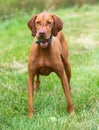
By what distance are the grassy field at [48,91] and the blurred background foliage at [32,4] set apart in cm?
347

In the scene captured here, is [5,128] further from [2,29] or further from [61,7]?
[61,7]

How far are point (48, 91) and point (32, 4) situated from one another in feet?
41.5

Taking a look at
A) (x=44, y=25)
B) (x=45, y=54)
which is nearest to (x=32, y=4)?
(x=45, y=54)

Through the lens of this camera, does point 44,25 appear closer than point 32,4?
Yes

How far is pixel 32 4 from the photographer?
19531 millimetres

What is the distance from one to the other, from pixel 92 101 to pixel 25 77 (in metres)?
1.71

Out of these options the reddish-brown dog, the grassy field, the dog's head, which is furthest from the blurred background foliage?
the dog's head

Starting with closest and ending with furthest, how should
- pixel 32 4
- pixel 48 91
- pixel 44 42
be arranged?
pixel 44 42 < pixel 48 91 < pixel 32 4

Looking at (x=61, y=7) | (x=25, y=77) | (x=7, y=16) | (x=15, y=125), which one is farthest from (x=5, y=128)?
(x=61, y=7)

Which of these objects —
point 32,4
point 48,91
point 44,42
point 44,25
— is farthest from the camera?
point 32,4

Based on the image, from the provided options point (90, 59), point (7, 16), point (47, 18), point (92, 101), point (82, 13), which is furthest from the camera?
point (82, 13)

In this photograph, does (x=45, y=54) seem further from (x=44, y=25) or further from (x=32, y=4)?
(x=32, y=4)

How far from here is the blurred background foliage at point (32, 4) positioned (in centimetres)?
1719

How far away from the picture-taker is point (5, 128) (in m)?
5.58
